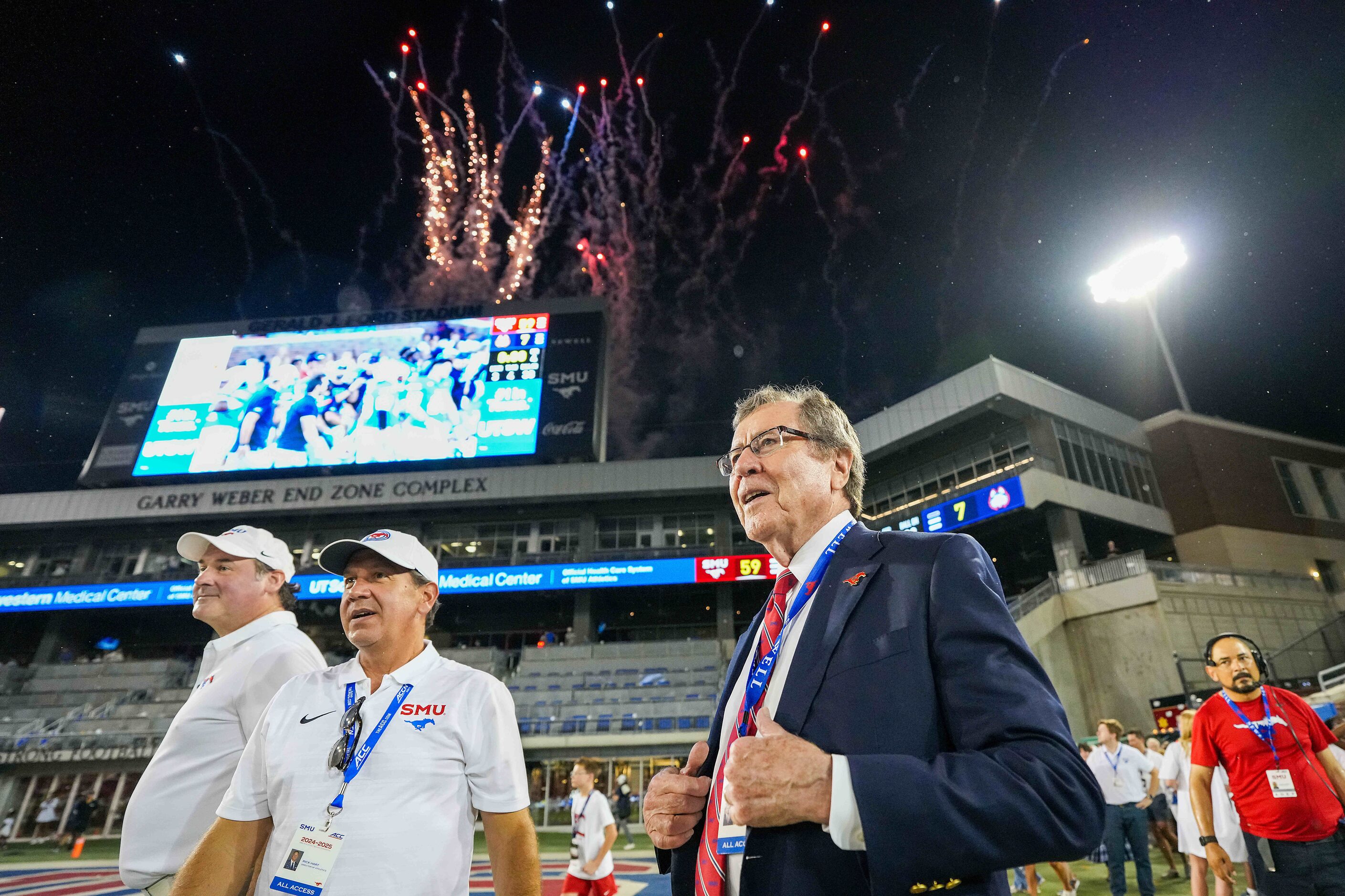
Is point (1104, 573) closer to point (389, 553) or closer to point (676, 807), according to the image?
point (389, 553)

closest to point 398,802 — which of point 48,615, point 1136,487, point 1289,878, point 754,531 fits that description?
point 754,531

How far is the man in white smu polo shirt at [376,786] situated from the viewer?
239 cm

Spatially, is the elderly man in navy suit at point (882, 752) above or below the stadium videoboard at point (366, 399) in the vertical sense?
below

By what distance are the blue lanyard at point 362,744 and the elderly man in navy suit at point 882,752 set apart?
4.04ft

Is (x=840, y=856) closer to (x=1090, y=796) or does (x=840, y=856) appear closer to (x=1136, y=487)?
(x=1090, y=796)

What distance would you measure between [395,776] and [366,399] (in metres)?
34.9

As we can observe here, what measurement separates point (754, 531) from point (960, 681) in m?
0.98

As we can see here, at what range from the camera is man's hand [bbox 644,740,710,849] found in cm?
184

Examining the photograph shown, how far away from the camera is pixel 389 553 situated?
3.11 metres

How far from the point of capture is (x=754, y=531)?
236cm

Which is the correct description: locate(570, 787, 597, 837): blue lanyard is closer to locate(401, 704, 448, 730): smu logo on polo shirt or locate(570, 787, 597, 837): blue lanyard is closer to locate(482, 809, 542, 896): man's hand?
locate(482, 809, 542, 896): man's hand

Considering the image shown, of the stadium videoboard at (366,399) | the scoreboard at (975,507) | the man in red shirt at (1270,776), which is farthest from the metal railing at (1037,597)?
the man in red shirt at (1270,776)

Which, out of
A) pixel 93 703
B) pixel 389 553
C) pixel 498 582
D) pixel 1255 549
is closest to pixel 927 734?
pixel 389 553

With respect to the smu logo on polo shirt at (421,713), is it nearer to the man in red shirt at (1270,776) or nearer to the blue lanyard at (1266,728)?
the man in red shirt at (1270,776)
